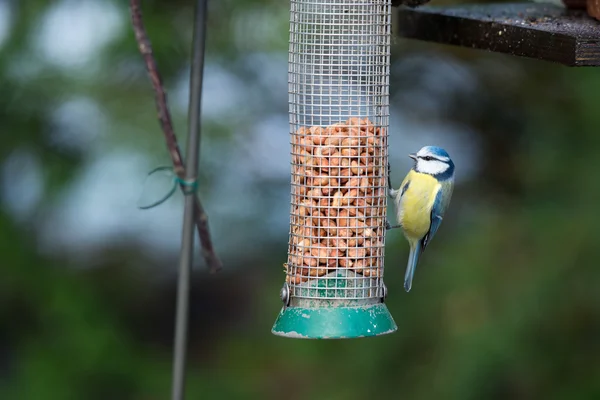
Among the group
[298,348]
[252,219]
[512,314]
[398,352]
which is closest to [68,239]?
[252,219]

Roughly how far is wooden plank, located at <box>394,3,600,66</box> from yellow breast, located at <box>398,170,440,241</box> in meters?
0.47

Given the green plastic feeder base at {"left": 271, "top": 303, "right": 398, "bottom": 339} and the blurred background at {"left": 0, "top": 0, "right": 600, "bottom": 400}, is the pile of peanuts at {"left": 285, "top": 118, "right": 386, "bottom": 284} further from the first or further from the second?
the blurred background at {"left": 0, "top": 0, "right": 600, "bottom": 400}

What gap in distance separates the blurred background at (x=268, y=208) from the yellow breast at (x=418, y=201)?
1279 millimetres

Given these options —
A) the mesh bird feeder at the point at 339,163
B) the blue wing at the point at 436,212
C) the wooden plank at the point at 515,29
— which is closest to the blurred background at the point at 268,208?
the wooden plank at the point at 515,29

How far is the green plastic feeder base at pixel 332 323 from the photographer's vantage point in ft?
8.38

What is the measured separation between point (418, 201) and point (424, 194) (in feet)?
0.10

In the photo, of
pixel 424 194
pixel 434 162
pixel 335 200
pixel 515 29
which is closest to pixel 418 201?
pixel 424 194

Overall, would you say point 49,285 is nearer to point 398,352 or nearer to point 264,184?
point 264,184

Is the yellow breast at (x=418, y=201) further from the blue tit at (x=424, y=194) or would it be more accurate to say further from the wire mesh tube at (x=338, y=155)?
the wire mesh tube at (x=338, y=155)

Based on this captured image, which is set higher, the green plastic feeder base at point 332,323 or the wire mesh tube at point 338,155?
the wire mesh tube at point 338,155

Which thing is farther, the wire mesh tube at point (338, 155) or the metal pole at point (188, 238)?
the wire mesh tube at point (338, 155)

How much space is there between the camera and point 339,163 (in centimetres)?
274

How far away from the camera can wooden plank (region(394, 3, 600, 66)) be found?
8.18 ft

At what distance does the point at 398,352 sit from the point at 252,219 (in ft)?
3.79
